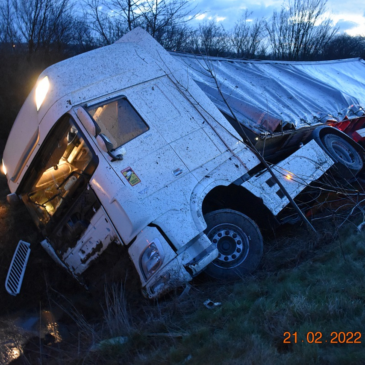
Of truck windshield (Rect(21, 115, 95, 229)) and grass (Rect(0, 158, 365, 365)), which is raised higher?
truck windshield (Rect(21, 115, 95, 229))

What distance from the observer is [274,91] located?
6133mm

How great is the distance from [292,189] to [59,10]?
1200 cm

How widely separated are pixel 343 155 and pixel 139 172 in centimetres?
374

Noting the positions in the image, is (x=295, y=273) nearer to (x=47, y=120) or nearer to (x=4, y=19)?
(x=47, y=120)

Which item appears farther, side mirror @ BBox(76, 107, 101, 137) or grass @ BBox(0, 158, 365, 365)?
side mirror @ BBox(76, 107, 101, 137)

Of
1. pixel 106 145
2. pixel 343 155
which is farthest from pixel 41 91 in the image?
pixel 343 155

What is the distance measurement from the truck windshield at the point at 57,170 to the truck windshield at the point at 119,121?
270 millimetres

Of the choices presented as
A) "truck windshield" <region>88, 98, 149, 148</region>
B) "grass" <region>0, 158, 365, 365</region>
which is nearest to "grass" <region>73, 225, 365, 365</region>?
"grass" <region>0, 158, 365, 365</region>

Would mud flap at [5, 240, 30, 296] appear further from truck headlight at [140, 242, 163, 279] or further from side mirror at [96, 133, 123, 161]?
side mirror at [96, 133, 123, 161]

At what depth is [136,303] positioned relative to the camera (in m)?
3.70

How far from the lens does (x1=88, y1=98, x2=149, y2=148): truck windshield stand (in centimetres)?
371

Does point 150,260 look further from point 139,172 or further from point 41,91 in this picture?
point 41,91

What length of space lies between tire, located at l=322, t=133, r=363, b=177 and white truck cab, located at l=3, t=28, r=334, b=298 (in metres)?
1.12
